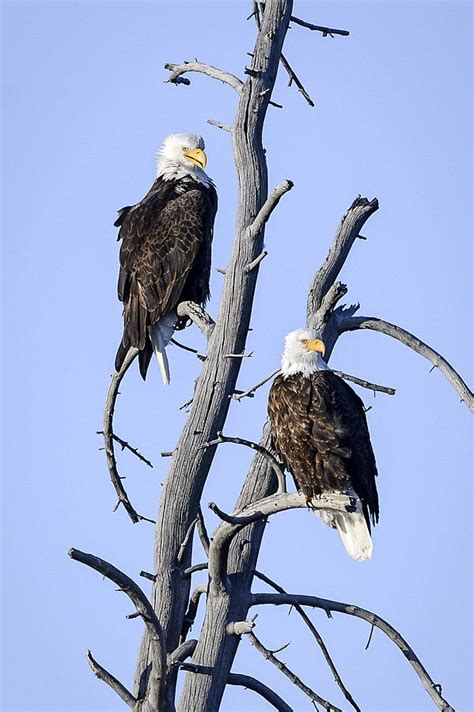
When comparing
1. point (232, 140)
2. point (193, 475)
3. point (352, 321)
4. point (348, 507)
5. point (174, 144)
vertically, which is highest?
point (174, 144)

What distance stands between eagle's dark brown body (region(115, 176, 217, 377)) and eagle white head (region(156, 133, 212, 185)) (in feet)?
0.44

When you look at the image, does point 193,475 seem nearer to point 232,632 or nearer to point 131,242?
point 232,632

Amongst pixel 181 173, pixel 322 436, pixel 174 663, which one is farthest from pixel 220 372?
pixel 181 173

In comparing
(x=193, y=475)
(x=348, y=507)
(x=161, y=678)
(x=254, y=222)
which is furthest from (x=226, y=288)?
(x=161, y=678)

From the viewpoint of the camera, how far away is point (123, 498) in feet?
21.5

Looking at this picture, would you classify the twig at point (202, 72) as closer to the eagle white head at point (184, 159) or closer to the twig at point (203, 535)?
the eagle white head at point (184, 159)

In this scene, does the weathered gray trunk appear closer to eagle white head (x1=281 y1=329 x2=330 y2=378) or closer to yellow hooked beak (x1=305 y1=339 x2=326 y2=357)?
eagle white head (x1=281 y1=329 x2=330 y2=378)

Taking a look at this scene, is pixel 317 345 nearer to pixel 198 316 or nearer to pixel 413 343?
pixel 413 343

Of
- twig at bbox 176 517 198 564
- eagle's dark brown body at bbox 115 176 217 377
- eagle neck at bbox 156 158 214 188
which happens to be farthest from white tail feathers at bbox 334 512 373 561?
eagle neck at bbox 156 158 214 188

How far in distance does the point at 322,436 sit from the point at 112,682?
1367mm

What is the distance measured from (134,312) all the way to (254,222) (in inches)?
66.0

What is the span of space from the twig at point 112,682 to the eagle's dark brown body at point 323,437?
3.71 ft

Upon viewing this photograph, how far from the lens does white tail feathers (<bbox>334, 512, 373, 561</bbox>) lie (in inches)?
235

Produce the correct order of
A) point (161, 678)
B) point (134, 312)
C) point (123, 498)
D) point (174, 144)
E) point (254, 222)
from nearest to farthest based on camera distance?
point (161, 678), point (254, 222), point (123, 498), point (134, 312), point (174, 144)
